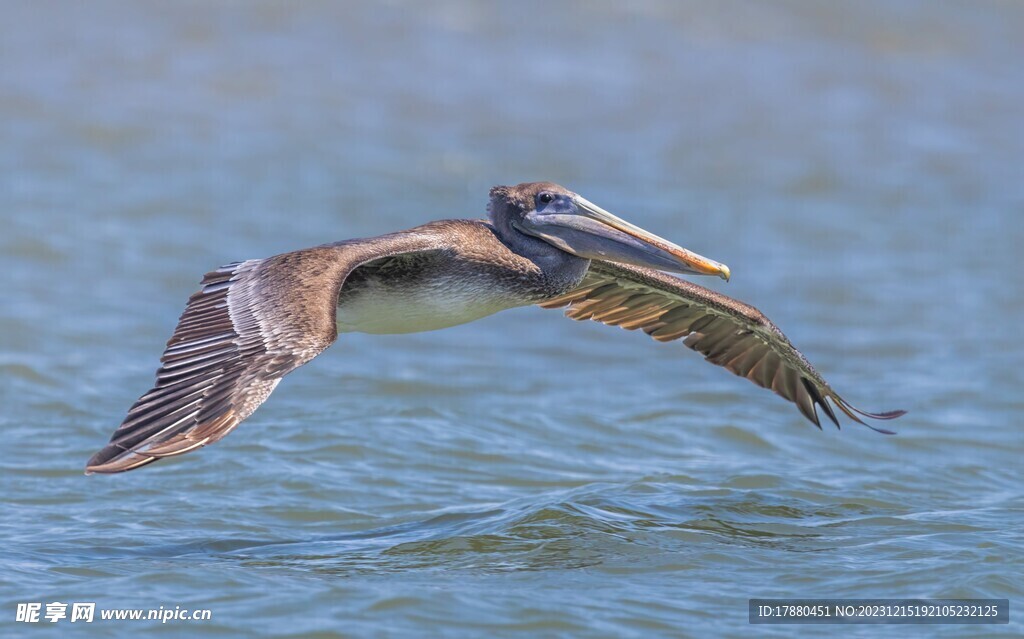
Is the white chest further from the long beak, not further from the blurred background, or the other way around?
the blurred background

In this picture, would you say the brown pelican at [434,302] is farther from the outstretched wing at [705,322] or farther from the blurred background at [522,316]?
the blurred background at [522,316]

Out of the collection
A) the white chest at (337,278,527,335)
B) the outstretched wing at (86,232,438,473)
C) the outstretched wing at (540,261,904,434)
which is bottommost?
the outstretched wing at (86,232,438,473)

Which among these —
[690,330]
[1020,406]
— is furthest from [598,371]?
[1020,406]

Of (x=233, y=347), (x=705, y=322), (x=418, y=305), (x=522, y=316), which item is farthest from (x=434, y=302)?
(x=522, y=316)

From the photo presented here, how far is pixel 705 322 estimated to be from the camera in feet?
29.8

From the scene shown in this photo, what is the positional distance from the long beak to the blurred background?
1.27 metres

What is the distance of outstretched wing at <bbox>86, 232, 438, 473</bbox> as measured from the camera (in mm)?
5973

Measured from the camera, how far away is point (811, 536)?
25.9 ft

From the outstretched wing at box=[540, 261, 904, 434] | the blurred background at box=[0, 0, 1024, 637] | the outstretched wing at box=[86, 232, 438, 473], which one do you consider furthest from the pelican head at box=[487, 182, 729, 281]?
the blurred background at box=[0, 0, 1024, 637]

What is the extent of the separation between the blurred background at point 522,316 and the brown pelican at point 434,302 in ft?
2.63

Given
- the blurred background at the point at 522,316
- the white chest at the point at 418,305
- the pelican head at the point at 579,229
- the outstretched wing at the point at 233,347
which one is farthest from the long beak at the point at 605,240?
the blurred background at the point at 522,316

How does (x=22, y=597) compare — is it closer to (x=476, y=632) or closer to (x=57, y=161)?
(x=476, y=632)

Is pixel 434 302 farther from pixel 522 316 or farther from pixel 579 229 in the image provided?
pixel 522 316

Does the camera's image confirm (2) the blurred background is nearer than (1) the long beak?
Yes
